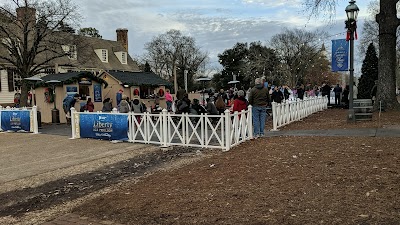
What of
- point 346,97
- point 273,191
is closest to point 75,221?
point 273,191

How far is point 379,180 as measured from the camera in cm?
543

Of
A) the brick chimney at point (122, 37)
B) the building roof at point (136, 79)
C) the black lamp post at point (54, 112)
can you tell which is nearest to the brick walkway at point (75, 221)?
the black lamp post at point (54, 112)

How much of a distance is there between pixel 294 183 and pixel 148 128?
688 centimetres

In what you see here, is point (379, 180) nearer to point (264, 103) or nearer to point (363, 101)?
point (264, 103)

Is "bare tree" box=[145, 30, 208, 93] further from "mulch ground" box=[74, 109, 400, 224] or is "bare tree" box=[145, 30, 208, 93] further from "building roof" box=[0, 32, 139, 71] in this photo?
"mulch ground" box=[74, 109, 400, 224]

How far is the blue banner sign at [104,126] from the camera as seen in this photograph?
12367 millimetres

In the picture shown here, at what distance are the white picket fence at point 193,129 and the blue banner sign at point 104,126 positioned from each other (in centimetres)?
27

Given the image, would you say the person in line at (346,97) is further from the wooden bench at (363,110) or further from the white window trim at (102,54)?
the white window trim at (102,54)

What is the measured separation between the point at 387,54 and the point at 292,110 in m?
5.08

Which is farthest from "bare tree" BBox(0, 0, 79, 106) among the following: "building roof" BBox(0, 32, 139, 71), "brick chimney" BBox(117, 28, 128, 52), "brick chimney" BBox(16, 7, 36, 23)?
"brick chimney" BBox(117, 28, 128, 52)

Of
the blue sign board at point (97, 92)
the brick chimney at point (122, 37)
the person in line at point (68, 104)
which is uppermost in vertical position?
the brick chimney at point (122, 37)

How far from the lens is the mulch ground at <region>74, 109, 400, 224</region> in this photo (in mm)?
4457

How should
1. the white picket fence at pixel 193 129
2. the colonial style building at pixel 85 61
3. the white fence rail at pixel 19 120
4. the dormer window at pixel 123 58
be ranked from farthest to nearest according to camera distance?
1. the dormer window at pixel 123 58
2. the colonial style building at pixel 85 61
3. the white fence rail at pixel 19 120
4. the white picket fence at pixel 193 129

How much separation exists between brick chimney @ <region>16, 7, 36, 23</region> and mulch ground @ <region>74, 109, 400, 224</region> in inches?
659
